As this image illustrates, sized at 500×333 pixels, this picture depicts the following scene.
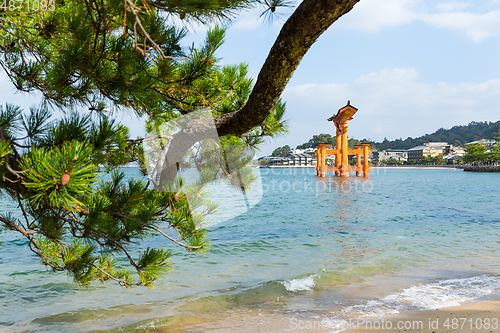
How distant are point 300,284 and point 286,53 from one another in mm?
4022

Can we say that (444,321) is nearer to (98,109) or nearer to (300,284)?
(300,284)

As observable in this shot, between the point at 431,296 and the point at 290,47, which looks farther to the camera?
the point at 431,296

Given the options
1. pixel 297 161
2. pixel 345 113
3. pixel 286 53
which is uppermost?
pixel 345 113

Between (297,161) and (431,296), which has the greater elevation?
(297,161)

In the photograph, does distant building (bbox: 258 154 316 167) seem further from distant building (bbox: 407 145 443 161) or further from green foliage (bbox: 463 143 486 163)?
distant building (bbox: 407 145 443 161)

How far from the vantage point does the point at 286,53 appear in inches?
61.5

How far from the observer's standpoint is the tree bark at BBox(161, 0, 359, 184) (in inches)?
55.1

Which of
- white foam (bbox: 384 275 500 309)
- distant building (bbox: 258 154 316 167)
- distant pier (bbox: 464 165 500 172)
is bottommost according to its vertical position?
distant pier (bbox: 464 165 500 172)

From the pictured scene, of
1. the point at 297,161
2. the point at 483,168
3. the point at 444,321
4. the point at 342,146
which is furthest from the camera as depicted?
the point at 297,161

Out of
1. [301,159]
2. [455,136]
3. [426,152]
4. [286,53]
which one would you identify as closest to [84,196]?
[286,53]

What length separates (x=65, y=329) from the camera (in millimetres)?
3566

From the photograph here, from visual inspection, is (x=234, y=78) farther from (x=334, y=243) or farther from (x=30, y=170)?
(x=334, y=243)

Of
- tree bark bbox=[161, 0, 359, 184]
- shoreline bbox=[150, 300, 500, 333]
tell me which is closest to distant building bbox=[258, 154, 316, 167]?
shoreline bbox=[150, 300, 500, 333]

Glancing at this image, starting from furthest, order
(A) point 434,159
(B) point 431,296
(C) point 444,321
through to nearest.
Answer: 1. (A) point 434,159
2. (B) point 431,296
3. (C) point 444,321
